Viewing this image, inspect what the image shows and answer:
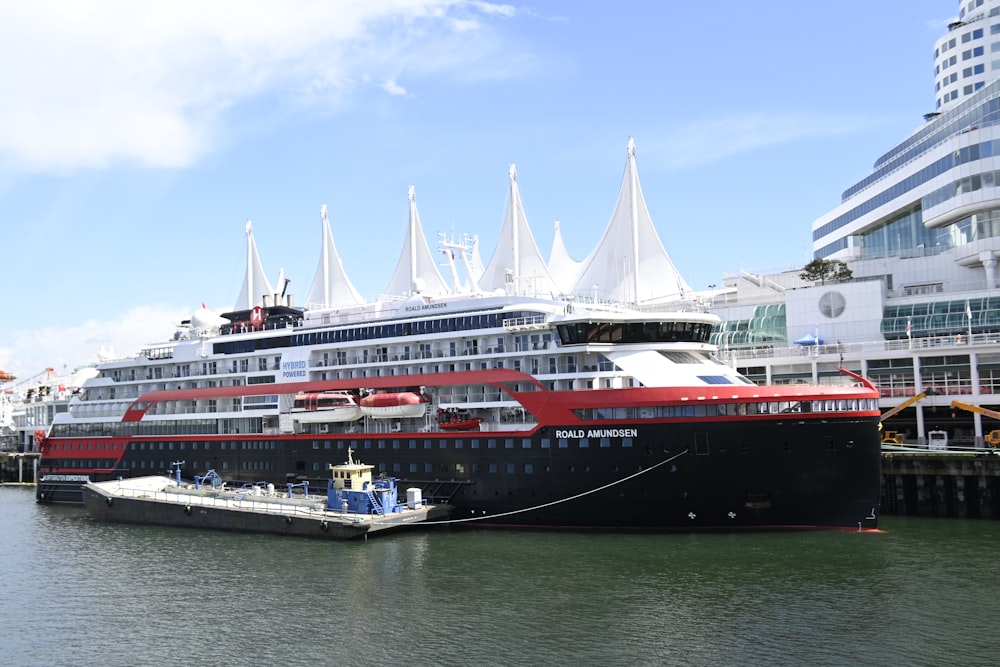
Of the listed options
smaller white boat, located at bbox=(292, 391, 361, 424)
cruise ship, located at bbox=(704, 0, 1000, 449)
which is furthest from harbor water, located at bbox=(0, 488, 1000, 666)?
cruise ship, located at bbox=(704, 0, 1000, 449)

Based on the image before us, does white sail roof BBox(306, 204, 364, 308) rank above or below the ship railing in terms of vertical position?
above

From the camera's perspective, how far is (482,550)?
29.7 m

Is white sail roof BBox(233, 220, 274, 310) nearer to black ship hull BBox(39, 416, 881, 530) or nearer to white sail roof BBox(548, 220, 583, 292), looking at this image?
white sail roof BBox(548, 220, 583, 292)

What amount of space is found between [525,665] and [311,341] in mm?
26345

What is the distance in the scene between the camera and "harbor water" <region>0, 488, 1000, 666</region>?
1952 cm

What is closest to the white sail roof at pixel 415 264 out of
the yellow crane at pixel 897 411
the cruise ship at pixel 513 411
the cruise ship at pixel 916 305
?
the cruise ship at pixel 513 411

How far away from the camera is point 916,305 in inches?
1827

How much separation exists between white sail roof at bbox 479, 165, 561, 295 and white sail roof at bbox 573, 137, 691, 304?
11.8 feet

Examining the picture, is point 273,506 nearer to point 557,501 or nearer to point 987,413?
point 557,501

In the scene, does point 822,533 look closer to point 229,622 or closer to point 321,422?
point 229,622

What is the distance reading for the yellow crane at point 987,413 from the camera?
38062 millimetres

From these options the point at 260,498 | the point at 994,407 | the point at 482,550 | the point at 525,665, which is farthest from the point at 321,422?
the point at 994,407

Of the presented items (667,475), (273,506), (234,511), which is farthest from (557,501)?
(234,511)

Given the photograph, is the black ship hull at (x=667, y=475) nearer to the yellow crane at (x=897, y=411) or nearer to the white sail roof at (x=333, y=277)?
the yellow crane at (x=897, y=411)
